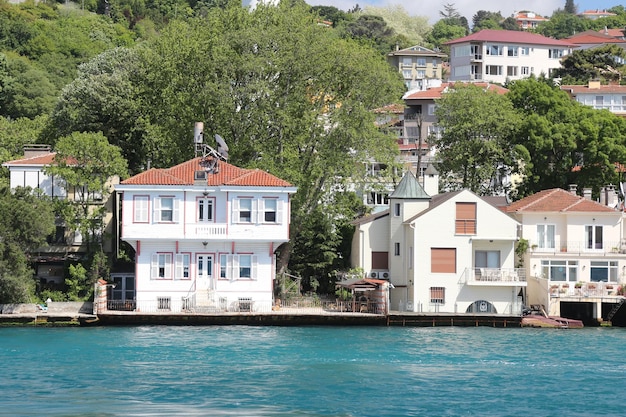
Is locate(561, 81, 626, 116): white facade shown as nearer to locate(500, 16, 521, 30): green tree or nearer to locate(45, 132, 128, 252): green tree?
locate(45, 132, 128, 252): green tree

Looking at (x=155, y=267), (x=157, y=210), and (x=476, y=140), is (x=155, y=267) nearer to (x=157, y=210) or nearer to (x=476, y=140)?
(x=157, y=210)

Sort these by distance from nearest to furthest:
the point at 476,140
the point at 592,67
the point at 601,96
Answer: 1. the point at 476,140
2. the point at 601,96
3. the point at 592,67

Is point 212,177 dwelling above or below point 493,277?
above

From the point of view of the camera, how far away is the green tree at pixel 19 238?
174 feet

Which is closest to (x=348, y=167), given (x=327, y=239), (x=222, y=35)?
(x=327, y=239)

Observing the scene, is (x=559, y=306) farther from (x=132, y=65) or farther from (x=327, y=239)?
(x=132, y=65)

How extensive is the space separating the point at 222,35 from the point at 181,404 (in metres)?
31.8

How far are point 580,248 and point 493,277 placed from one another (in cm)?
502

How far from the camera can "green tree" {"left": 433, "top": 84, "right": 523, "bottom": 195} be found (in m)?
68.1

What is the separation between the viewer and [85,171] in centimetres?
5819

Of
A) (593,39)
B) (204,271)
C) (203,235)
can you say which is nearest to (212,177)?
(203,235)

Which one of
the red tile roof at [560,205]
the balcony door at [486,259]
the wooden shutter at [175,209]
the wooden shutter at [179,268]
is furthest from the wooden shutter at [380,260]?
the wooden shutter at [175,209]

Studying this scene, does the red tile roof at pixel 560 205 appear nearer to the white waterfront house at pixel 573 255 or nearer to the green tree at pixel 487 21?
the white waterfront house at pixel 573 255

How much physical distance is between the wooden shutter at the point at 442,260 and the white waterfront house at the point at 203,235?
6.59 meters
